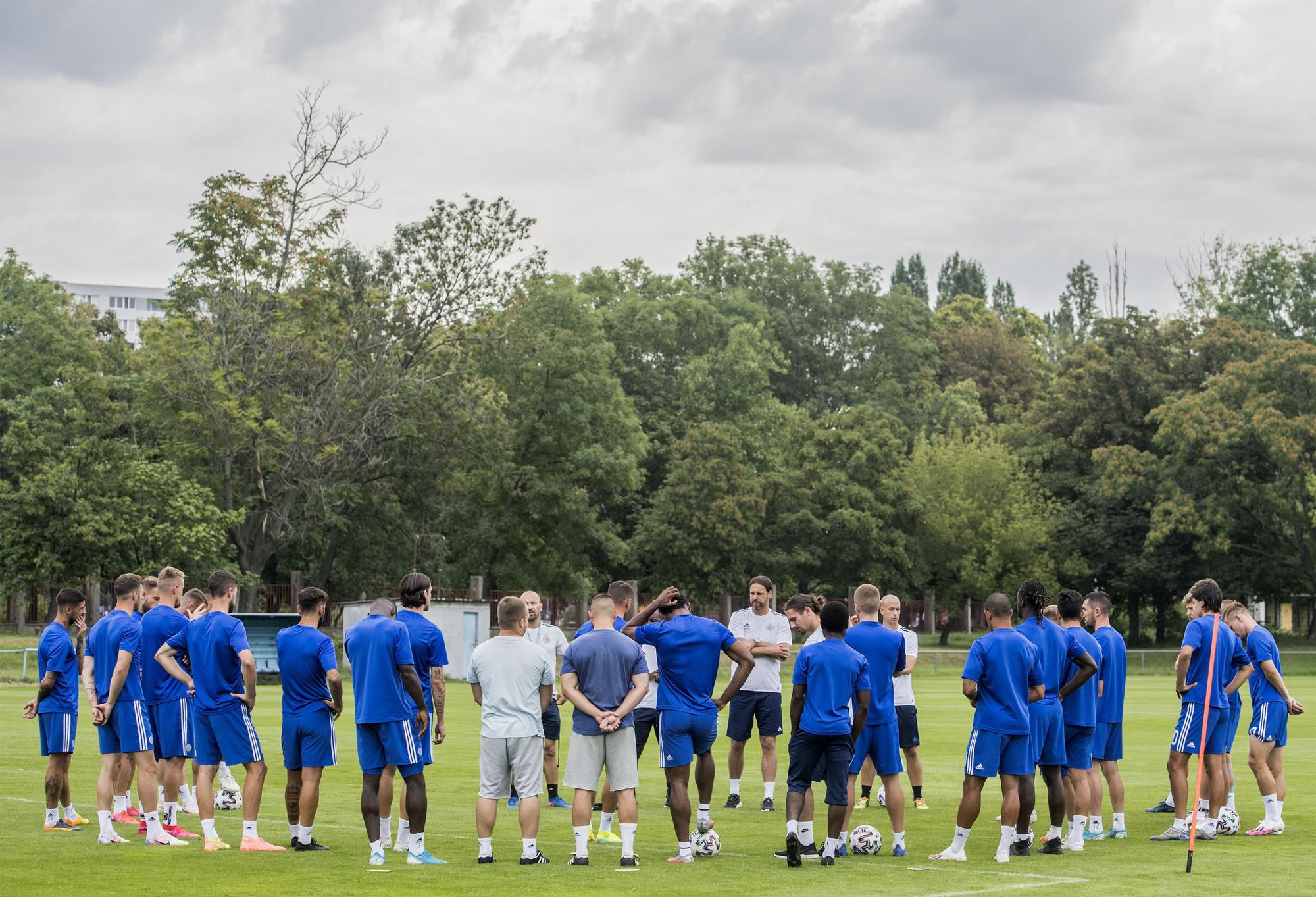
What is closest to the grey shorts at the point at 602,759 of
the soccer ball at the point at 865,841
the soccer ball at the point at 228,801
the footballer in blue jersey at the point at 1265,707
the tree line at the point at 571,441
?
the soccer ball at the point at 865,841

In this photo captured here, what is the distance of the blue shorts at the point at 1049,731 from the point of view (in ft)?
40.3

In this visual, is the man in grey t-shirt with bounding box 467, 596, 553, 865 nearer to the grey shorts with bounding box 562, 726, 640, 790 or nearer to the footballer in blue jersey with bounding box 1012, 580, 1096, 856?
the grey shorts with bounding box 562, 726, 640, 790

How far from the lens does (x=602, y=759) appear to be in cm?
1170

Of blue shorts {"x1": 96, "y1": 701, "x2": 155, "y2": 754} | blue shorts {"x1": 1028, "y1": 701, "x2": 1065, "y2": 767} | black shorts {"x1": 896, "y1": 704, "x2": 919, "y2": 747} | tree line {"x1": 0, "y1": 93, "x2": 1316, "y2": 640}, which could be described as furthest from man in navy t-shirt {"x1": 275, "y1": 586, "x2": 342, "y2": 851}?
tree line {"x1": 0, "y1": 93, "x2": 1316, "y2": 640}

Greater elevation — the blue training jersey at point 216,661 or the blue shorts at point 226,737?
the blue training jersey at point 216,661

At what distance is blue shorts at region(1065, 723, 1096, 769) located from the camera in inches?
508

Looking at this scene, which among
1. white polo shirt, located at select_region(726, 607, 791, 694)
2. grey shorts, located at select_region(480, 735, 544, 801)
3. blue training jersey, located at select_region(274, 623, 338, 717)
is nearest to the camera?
grey shorts, located at select_region(480, 735, 544, 801)

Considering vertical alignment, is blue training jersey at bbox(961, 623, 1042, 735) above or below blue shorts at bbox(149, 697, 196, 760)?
above

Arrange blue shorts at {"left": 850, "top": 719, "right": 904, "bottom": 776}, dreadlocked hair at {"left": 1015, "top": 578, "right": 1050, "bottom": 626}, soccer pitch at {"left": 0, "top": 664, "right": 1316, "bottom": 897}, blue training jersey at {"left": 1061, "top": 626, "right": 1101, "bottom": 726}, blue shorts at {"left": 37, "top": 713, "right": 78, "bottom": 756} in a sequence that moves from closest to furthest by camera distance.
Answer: soccer pitch at {"left": 0, "top": 664, "right": 1316, "bottom": 897} < dreadlocked hair at {"left": 1015, "top": 578, "right": 1050, "bottom": 626} < blue shorts at {"left": 850, "top": 719, "right": 904, "bottom": 776} < blue training jersey at {"left": 1061, "top": 626, "right": 1101, "bottom": 726} < blue shorts at {"left": 37, "top": 713, "right": 78, "bottom": 756}

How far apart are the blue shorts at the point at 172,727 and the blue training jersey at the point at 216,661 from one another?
851 millimetres

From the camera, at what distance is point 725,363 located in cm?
7475

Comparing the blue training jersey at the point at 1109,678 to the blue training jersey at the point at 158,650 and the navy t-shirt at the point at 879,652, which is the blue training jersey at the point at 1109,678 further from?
the blue training jersey at the point at 158,650

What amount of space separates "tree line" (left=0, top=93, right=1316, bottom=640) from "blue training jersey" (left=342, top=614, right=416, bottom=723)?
3440 cm

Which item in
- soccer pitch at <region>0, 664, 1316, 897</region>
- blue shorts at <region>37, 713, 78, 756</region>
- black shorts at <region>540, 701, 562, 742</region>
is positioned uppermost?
blue shorts at <region>37, 713, 78, 756</region>
